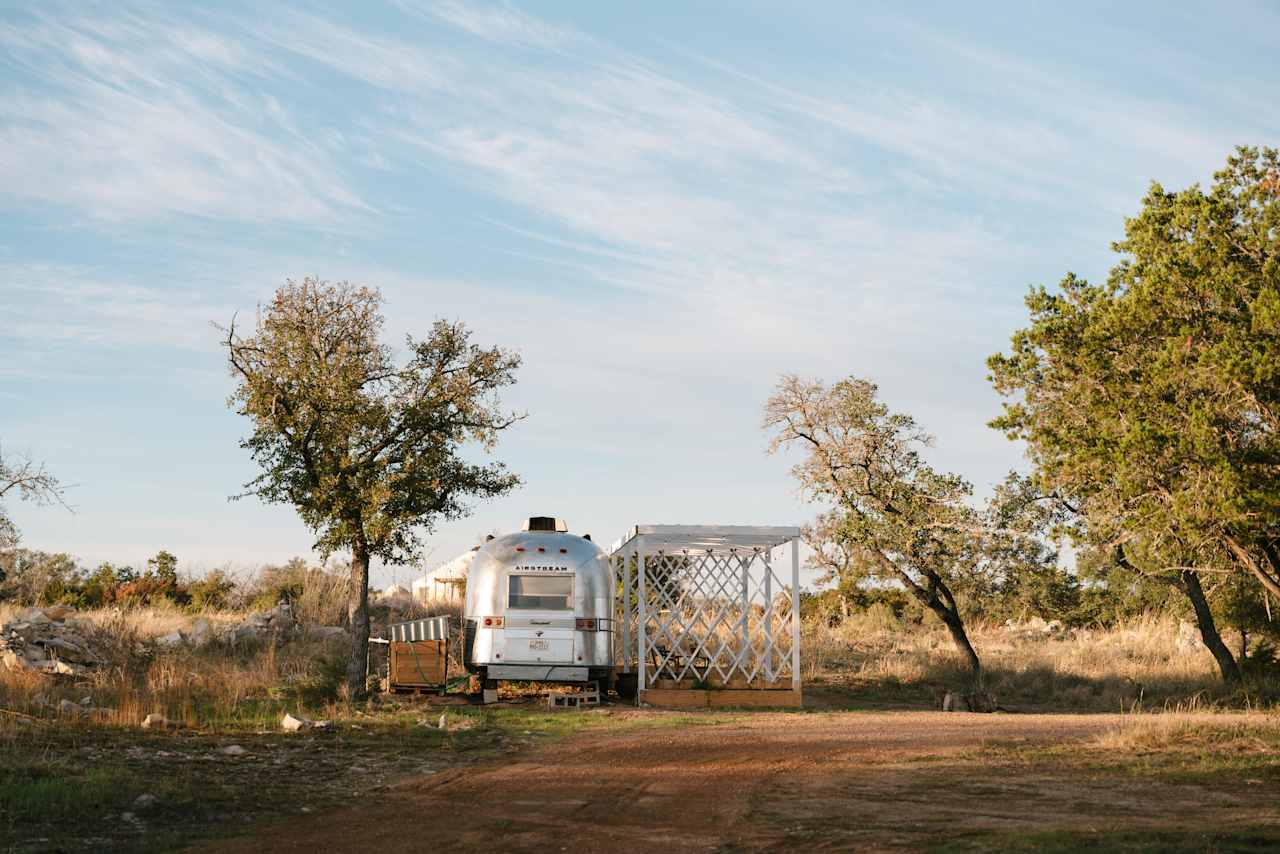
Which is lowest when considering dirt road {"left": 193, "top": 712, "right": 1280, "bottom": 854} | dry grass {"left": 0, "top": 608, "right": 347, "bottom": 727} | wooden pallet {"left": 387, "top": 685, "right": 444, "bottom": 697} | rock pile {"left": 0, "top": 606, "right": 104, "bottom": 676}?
dirt road {"left": 193, "top": 712, "right": 1280, "bottom": 854}

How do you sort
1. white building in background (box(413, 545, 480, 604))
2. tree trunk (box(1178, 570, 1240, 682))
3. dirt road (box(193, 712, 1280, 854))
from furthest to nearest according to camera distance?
white building in background (box(413, 545, 480, 604)), tree trunk (box(1178, 570, 1240, 682)), dirt road (box(193, 712, 1280, 854))

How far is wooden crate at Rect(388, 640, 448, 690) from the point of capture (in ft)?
66.0

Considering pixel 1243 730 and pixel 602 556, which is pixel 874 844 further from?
pixel 602 556

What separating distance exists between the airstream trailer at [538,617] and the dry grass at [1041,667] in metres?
7.60

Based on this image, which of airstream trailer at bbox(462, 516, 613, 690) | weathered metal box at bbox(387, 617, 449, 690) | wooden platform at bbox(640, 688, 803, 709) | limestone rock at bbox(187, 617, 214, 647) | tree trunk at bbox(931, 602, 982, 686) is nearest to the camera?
airstream trailer at bbox(462, 516, 613, 690)

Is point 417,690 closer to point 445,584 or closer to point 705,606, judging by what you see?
point 705,606

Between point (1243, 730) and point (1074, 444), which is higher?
point (1074, 444)

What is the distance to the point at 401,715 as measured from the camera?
1656 cm

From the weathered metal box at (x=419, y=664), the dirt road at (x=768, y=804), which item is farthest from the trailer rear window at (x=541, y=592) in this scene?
the dirt road at (x=768, y=804)

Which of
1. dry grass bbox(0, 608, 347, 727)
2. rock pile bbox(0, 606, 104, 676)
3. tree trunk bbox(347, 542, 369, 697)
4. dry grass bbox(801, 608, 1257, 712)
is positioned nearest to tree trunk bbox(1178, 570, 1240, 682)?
dry grass bbox(801, 608, 1257, 712)

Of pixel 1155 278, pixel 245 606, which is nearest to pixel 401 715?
pixel 1155 278

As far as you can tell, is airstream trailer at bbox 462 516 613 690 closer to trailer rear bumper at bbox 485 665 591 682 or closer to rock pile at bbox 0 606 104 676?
trailer rear bumper at bbox 485 665 591 682

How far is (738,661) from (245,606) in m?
17.5

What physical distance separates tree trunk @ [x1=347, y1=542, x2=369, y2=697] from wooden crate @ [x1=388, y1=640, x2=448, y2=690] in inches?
25.4
